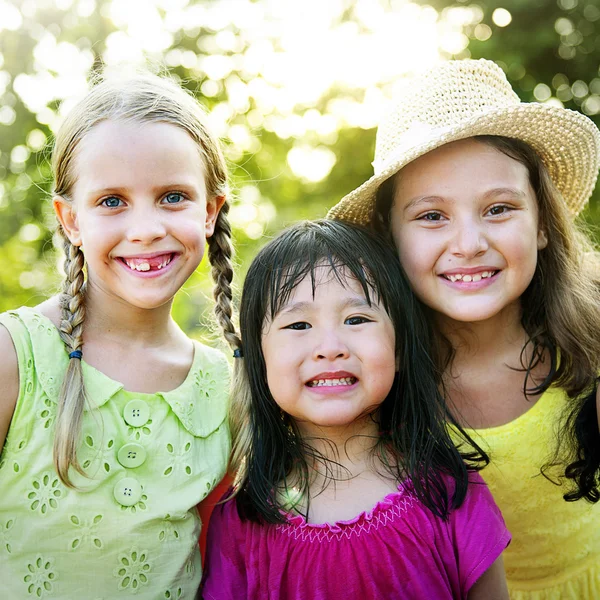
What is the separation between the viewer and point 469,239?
2.44 m

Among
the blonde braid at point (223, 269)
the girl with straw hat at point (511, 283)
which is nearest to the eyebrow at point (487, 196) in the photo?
the girl with straw hat at point (511, 283)

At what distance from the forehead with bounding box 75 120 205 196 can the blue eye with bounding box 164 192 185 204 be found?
0.17 feet

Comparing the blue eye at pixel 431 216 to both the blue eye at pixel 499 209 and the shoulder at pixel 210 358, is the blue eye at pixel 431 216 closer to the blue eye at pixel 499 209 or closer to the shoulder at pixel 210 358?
the blue eye at pixel 499 209

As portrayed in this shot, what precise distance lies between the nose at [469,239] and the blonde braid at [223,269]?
2.54ft

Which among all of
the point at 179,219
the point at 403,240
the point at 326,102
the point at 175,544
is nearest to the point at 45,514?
the point at 175,544

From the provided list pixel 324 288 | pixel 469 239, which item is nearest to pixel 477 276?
pixel 469 239

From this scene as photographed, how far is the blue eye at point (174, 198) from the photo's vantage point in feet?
7.87

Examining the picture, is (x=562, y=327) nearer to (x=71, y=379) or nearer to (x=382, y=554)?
(x=382, y=554)

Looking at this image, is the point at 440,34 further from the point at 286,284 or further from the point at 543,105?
the point at 286,284

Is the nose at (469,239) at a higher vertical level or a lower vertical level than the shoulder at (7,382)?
higher

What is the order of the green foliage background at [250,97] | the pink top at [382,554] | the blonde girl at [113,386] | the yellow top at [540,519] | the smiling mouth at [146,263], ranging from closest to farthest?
1. the pink top at [382,554]
2. the blonde girl at [113,386]
3. the smiling mouth at [146,263]
4. the yellow top at [540,519]
5. the green foliage background at [250,97]

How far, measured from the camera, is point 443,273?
2.54 m

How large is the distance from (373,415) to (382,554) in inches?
17.2

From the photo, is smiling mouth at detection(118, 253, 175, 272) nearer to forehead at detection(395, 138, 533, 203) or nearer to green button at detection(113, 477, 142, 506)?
green button at detection(113, 477, 142, 506)
